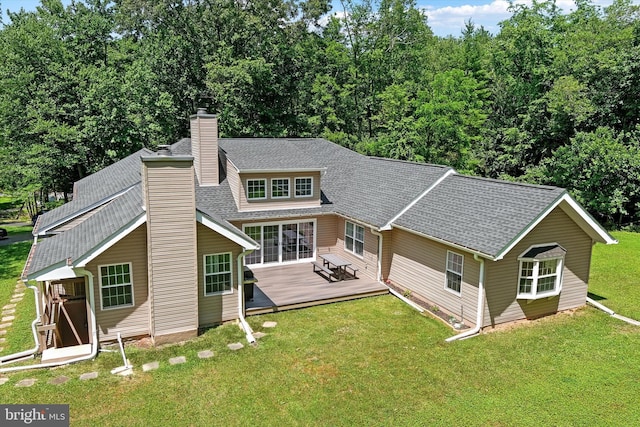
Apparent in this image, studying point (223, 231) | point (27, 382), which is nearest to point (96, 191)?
point (223, 231)

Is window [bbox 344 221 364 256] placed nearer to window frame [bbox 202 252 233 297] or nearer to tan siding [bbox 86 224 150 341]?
window frame [bbox 202 252 233 297]

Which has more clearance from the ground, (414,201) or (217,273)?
(414,201)

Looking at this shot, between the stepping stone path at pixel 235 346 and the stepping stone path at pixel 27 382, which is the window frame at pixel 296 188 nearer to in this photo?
the stepping stone path at pixel 235 346

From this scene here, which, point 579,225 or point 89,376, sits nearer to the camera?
point 89,376

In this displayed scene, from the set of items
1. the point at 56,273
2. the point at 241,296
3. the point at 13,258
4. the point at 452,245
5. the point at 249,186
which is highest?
the point at 249,186

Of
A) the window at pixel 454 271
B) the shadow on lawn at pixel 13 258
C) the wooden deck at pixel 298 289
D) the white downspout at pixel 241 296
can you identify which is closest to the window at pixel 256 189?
the wooden deck at pixel 298 289

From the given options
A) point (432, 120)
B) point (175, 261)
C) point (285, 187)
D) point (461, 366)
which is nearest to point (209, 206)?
point (285, 187)

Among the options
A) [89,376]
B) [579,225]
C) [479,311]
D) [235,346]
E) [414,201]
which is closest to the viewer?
[89,376]

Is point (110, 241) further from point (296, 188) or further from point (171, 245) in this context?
point (296, 188)
